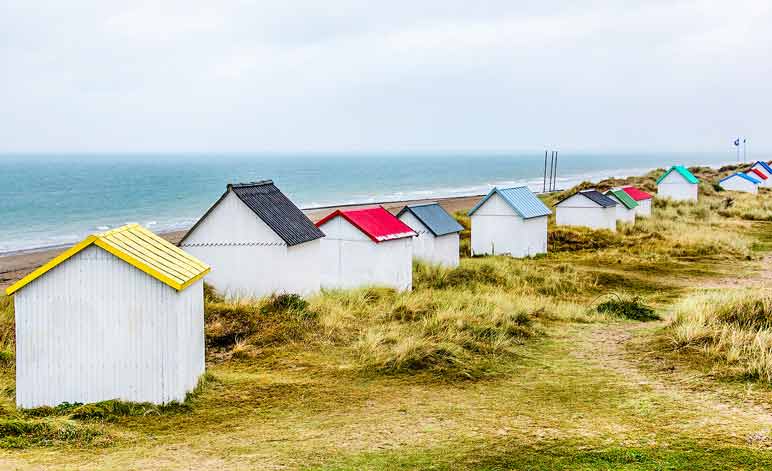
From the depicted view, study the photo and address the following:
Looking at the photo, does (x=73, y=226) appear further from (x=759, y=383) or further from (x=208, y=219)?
(x=759, y=383)

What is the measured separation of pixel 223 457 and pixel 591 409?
14.7 ft

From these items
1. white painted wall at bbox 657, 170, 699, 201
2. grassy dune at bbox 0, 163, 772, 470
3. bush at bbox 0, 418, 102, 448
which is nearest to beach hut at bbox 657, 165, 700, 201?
white painted wall at bbox 657, 170, 699, 201

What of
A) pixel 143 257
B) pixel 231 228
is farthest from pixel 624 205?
pixel 143 257

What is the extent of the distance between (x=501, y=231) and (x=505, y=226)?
226 mm

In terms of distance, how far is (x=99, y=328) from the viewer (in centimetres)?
1071

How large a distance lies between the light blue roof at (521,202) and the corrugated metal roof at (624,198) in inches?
326

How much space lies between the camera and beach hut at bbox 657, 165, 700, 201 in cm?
5041

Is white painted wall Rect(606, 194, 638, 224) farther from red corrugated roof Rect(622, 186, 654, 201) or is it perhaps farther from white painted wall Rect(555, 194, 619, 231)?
red corrugated roof Rect(622, 186, 654, 201)

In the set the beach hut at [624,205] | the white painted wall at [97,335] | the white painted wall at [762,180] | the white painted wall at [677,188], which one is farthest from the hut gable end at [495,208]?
the white painted wall at [762,180]

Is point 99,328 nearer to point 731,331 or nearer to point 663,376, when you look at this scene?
point 663,376

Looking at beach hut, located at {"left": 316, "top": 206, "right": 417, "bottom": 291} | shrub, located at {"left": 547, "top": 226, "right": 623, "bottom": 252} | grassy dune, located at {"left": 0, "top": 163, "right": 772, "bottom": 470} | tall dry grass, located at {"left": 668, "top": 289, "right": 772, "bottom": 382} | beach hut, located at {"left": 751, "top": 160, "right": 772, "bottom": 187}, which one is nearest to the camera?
grassy dune, located at {"left": 0, "top": 163, "right": 772, "bottom": 470}

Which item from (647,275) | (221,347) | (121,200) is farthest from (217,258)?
(121,200)

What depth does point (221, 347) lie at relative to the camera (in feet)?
46.5

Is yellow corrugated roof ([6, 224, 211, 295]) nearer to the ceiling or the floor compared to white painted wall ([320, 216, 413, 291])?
nearer to the ceiling
